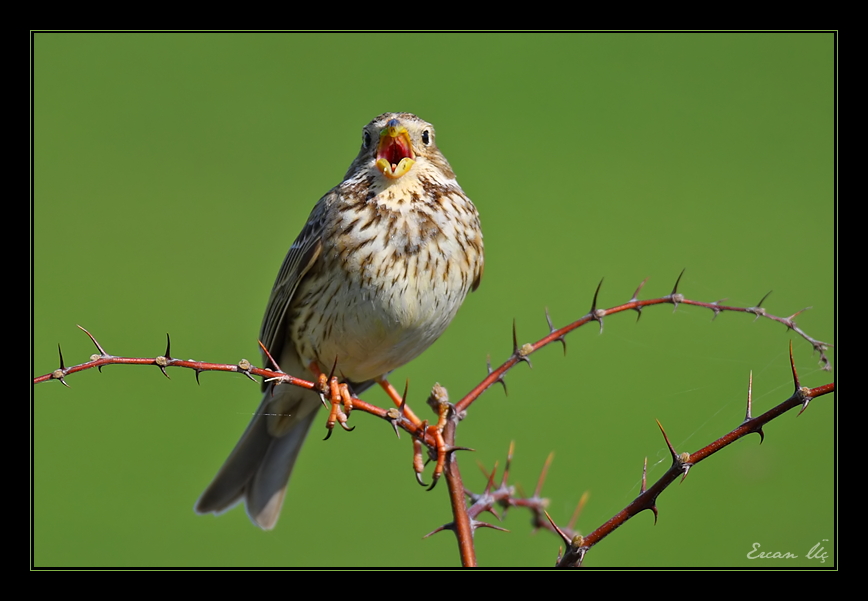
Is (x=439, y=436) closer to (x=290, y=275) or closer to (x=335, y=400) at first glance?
(x=335, y=400)

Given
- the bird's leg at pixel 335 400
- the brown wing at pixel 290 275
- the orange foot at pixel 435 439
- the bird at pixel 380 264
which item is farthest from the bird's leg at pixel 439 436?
the brown wing at pixel 290 275

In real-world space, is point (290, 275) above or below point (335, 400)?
above

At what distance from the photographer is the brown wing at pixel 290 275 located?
4.23 metres

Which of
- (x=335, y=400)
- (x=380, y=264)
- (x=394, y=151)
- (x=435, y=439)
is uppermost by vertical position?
(x=394, y=151)

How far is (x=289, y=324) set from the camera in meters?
4.48

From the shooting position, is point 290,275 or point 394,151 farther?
point 290,275

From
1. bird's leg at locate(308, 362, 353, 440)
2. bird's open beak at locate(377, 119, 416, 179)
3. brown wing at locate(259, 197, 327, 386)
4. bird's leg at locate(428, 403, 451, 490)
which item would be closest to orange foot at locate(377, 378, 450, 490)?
bird's leg at locate(428, 403, 451, 490)

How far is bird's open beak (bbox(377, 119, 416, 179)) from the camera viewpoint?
13.3 ft

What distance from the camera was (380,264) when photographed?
3982 mm

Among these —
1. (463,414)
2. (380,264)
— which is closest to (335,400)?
(380,264)

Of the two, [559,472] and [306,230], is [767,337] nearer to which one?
[559,472]

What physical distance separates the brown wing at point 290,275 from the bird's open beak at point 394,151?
1.33 feet

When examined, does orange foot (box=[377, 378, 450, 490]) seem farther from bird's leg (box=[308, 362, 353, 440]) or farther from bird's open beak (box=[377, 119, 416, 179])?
bird's open beak (box=[377, 119, 416, 179])

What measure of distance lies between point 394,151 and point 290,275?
801 millimetres
